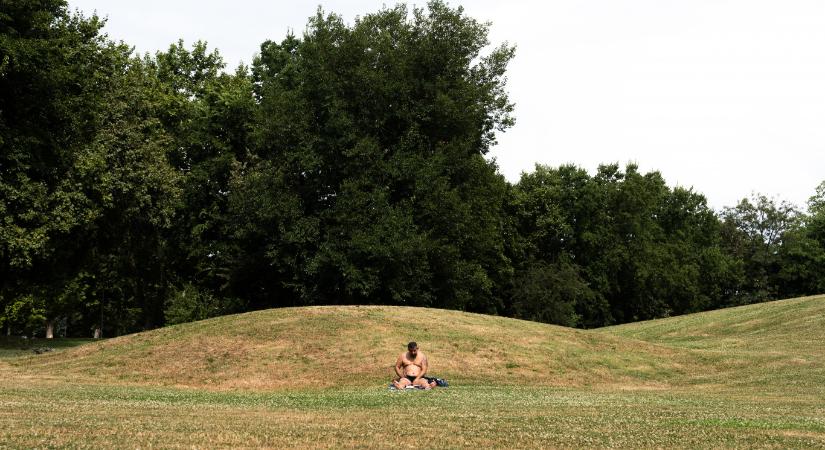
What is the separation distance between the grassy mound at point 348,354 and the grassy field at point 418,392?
11 cm

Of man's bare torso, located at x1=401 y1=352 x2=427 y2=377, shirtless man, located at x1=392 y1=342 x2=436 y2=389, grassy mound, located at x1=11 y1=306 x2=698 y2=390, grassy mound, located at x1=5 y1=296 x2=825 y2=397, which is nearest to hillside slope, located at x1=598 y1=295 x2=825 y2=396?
grassy mound, located at x1=5 y1=296 x2=825 y2=397

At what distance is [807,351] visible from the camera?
39562mm

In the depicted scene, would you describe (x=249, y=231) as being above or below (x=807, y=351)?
above

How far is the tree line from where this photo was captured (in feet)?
140

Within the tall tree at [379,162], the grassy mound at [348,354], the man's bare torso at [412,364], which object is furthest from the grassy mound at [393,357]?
the tall tree at [379,162]

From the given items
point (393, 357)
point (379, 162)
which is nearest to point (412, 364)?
point (393, 357)

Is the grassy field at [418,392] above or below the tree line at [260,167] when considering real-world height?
below

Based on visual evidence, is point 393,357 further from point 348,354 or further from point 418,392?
point 418,392

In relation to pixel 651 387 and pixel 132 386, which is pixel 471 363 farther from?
pixel 132 386

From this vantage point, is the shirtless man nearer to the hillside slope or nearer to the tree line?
the hillside slope

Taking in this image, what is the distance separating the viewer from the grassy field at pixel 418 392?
12.7m

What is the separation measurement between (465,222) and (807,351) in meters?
20.5

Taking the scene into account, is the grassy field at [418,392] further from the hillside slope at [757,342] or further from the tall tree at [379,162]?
the tall tree at [379,162]

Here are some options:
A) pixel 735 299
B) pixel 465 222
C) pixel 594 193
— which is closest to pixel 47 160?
pixel 465 222
